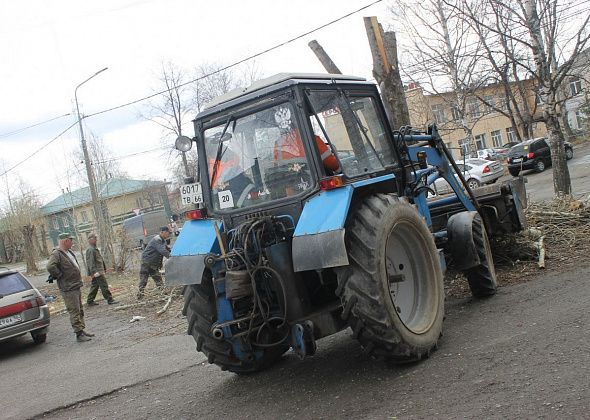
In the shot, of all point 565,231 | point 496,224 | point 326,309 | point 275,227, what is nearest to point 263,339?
point 326,309

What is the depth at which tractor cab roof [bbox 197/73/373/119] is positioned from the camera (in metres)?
5.36

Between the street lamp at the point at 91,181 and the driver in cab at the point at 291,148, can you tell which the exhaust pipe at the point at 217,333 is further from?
the street lamp at the point at 91,181

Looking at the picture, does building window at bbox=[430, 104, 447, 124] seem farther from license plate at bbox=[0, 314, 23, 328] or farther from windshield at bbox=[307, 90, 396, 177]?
windshield at bbox=[307, 90, 396, 177]

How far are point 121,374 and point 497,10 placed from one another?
413 inches

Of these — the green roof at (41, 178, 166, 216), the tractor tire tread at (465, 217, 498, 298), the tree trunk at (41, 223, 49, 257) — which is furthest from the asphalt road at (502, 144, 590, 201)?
the tree trunk at (41, 223, 49, 257)

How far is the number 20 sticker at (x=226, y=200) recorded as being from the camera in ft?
18.8

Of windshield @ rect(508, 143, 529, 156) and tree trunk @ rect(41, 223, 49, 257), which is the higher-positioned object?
tree trunk @ rect(41, 223, 49, 257)

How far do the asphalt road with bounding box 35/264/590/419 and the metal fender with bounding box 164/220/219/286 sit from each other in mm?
1157

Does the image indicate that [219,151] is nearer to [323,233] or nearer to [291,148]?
[291,148]

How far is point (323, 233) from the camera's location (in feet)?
15.5

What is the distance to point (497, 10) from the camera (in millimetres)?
12758

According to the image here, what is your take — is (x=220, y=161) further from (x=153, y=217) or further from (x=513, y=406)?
(x=153, y=217)

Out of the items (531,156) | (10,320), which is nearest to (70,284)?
(10,320)

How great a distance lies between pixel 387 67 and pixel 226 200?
489cm
